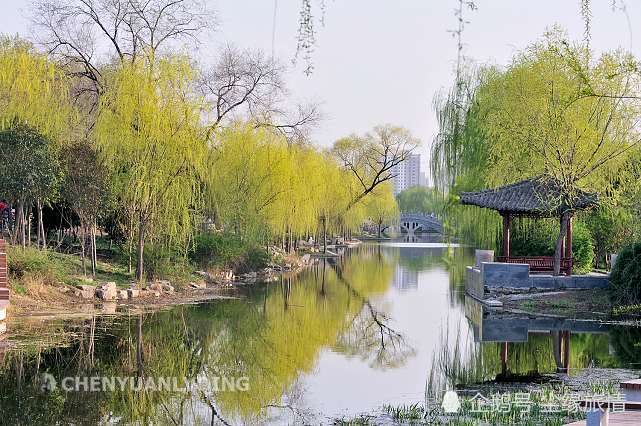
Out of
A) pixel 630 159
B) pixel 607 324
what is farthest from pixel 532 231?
pixel 607 324

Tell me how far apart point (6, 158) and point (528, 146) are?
36.7 ft

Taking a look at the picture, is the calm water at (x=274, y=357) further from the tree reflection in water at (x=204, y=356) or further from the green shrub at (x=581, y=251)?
the green shrub at (x=581, y=251)

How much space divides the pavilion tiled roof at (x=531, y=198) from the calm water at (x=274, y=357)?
2.42 metres

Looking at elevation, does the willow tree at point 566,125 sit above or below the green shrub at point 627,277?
above

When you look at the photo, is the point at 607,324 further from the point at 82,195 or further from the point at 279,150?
the point at 279,150

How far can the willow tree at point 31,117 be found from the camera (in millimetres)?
16250

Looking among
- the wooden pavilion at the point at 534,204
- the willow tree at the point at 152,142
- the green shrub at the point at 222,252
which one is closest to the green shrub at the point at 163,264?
the willow tree at the point at 152,142

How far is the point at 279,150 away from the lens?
1032 inches

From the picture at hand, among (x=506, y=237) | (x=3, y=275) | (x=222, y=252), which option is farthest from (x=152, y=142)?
(x=506, y=237)

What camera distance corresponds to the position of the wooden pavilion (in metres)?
18.6

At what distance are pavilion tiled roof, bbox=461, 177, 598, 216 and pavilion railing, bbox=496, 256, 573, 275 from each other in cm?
105

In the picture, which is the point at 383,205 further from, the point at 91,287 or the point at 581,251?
the point at 91,287

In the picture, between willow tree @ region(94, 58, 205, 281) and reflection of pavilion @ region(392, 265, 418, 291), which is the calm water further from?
reflection of pavilion @ region(392, 265, 418, 291)

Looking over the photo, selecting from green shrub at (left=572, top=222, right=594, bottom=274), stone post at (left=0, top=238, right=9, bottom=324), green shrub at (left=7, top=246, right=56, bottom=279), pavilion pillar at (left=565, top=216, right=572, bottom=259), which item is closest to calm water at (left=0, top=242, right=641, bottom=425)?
stone post at (left=0, top=238, right=9, bottom=324)
